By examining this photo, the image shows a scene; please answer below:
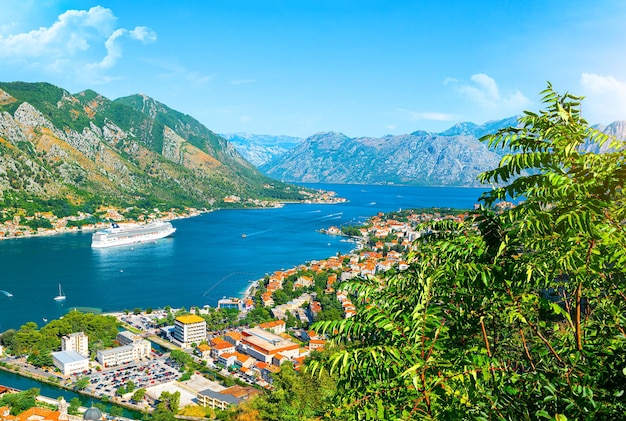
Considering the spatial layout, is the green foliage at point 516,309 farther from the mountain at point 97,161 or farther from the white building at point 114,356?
the mountain at point 97,161

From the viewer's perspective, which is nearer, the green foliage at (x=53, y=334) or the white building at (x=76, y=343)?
the green foliage at (x=53, y=334)

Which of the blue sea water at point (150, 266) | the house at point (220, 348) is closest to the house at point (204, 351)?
the house at point (220, 348)

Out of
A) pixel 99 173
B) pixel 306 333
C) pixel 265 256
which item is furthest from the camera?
pixel 99 173

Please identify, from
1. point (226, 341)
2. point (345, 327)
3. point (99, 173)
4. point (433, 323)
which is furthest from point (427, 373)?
point (99, 173)

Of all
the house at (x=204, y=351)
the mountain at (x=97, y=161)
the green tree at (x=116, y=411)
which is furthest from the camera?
the mountain at (x=97, y=161)

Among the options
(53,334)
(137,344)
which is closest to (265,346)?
(137,344)

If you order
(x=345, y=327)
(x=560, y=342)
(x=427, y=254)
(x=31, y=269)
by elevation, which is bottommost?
(x=31, y=269)

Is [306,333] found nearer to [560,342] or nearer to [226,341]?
[226,341]
